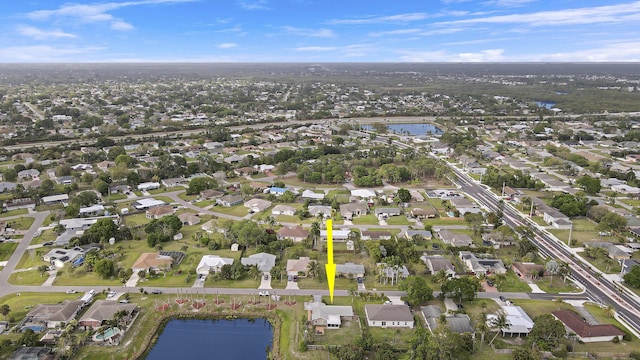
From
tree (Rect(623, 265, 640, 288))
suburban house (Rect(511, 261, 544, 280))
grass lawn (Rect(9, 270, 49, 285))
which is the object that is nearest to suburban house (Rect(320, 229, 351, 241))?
suburban house (Rect(511, 261, 544, 280))

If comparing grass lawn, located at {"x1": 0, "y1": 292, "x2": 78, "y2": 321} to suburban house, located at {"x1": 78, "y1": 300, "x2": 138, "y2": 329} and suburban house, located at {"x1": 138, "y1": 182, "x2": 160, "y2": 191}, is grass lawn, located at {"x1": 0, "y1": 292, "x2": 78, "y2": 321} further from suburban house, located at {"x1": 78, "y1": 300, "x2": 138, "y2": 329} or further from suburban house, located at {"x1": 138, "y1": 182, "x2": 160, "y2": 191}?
suburban house, located at {"x1": 138, "y1": 182, "x2": 160, "y2": 191}

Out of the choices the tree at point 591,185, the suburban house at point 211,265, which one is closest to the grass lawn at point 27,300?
the suburban house at point 211,265

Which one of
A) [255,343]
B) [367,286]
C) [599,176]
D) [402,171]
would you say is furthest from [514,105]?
[255,343]

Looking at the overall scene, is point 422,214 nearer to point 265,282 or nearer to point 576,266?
point 576,266

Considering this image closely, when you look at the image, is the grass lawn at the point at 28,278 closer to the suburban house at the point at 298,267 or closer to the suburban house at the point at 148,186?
the suburban house at the point at 298,267

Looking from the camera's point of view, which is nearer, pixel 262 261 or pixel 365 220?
pixel 262 261

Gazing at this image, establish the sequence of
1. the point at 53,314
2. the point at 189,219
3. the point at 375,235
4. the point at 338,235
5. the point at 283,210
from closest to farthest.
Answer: the point at 53,314 < the point at 375,235 < the point at 338,235 < the point at 189,219 < the point at 283,210

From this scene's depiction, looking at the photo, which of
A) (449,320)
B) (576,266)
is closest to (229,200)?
(449,320)
